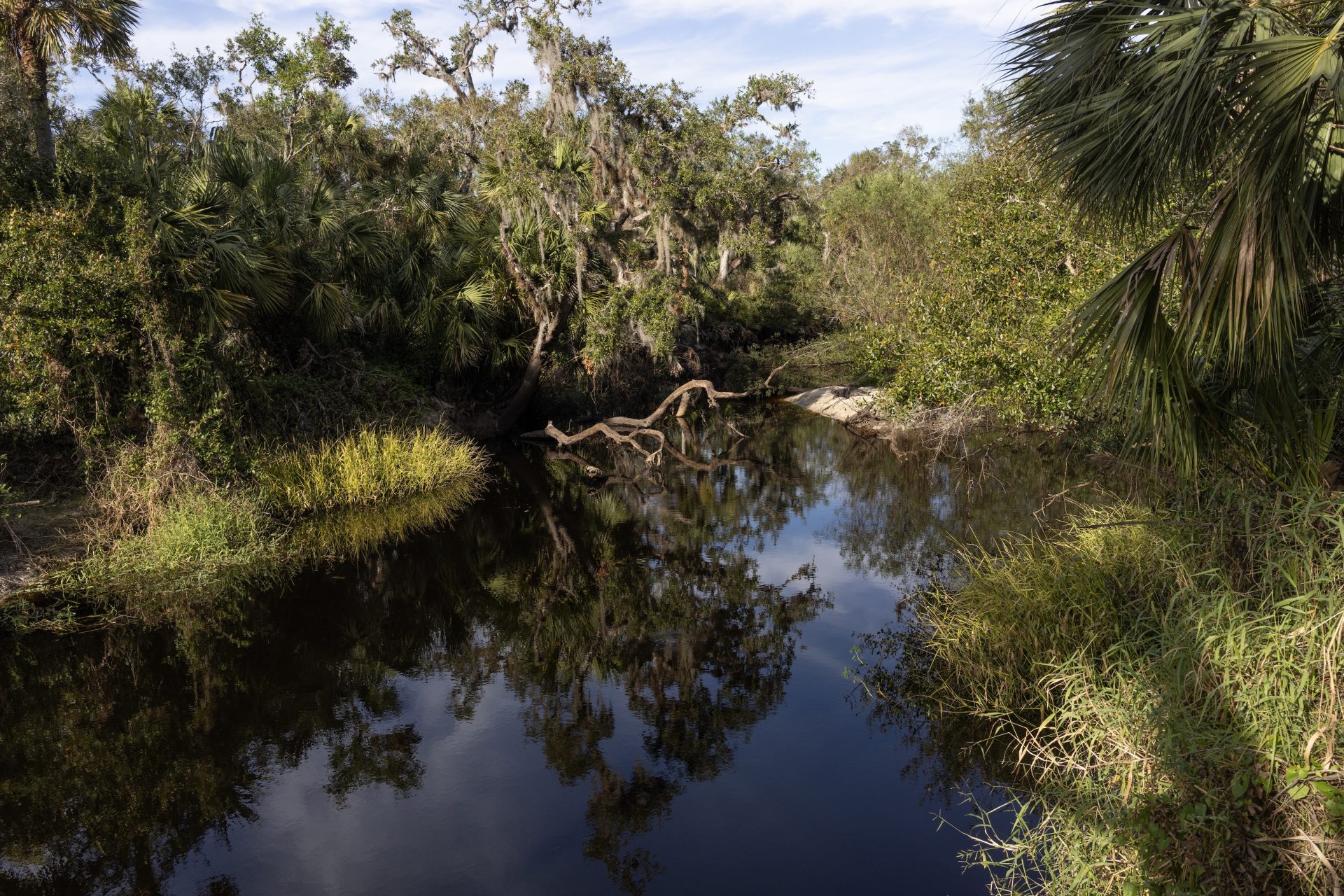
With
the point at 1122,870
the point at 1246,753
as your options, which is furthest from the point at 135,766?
the point at 1246,753

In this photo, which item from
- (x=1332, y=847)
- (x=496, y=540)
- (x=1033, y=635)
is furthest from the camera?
(x=496, y=540)

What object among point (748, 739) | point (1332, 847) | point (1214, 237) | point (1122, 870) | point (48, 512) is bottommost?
point (748, 739)

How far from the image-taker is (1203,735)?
4430mm

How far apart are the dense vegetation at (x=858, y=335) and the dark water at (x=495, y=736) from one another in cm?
93

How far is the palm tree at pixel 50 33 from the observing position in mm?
12719

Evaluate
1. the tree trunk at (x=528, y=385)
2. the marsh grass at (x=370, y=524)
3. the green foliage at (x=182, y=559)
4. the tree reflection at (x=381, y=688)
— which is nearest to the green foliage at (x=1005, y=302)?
the tree reflection at (x=381, y=688)

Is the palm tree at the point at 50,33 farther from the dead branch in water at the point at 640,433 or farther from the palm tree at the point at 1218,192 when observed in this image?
the palm tree at the point at 1218,192

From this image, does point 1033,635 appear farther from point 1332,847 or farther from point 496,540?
point 496,540

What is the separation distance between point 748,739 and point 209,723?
4.42 meters

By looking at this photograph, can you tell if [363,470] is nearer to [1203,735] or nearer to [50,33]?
[50,33]

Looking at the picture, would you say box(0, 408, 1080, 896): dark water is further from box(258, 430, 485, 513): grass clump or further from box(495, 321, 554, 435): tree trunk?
box(495, 321, 554, 435): tree trunk

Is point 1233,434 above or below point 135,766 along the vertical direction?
above

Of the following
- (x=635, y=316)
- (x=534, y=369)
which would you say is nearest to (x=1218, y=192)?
(x=635, y=316)

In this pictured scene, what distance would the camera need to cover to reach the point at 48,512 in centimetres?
1102
